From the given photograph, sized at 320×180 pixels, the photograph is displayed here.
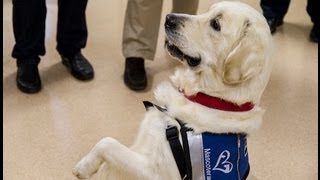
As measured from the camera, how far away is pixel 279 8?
3.00 meters

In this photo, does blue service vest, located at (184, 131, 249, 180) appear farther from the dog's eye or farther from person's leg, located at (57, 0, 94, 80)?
person's leg, located at (57, 0, 94, 80)

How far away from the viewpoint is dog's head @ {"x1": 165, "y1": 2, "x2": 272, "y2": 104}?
1.33 metres

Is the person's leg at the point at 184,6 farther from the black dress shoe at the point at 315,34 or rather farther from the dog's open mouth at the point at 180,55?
the dog's open mouth at the point at 180,55

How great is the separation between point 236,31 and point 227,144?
12.5 inches

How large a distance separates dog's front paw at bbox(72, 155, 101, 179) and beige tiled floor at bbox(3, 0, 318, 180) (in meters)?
0.35

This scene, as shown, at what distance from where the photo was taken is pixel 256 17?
1.38 metres

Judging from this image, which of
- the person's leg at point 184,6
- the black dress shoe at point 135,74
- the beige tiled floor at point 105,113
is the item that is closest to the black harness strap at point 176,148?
the beige tiled floor at point 105,113

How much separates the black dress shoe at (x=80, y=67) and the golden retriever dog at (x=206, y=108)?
96cm

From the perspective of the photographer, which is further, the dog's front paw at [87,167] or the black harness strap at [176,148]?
the dog's front paw at [87,167]

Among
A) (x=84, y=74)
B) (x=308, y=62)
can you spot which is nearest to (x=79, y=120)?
(x=84, y=74)

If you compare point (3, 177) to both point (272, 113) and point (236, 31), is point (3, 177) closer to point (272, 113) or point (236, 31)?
point (236, 31)

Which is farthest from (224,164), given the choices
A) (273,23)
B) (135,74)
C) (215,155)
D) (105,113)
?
(273,23)

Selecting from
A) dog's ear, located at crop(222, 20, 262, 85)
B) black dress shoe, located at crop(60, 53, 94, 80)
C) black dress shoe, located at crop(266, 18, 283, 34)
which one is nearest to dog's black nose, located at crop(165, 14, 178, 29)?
dog's ear, located at crop(222, 20, 262, 85)

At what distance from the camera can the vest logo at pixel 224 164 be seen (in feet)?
4.45
